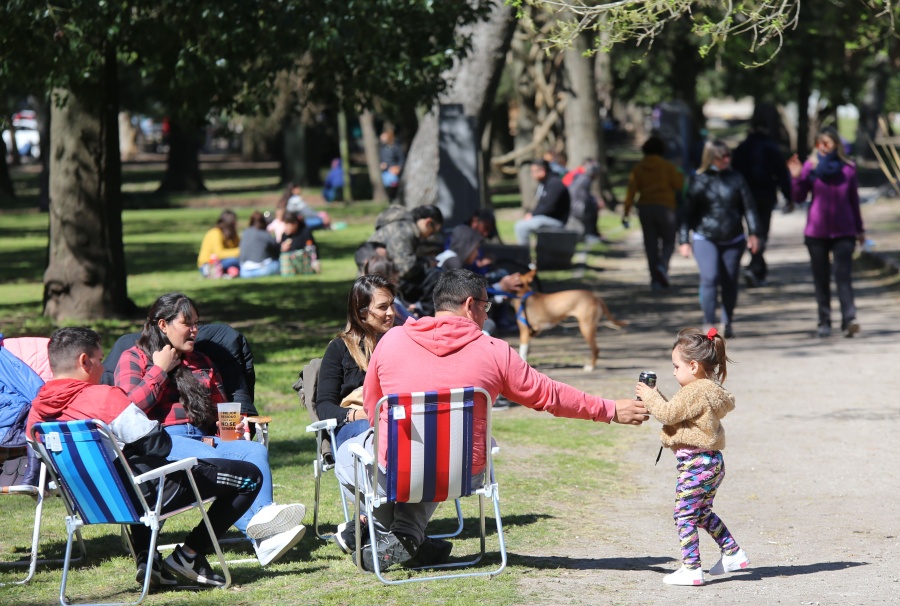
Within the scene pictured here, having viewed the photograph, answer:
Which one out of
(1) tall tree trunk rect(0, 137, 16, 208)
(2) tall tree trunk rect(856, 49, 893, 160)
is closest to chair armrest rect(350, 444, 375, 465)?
(1) tall tree trunk rect(0, 137, 16, 208)

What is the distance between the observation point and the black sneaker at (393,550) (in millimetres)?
6102

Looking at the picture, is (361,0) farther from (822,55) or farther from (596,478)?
(822,55)

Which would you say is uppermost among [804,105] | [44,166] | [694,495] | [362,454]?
[804,105]

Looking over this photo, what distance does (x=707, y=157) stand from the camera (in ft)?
44.4

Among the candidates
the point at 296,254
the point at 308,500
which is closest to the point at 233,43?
the point at 308,500

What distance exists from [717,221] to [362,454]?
316 inches

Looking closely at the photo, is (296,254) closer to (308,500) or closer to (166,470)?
(308,500)

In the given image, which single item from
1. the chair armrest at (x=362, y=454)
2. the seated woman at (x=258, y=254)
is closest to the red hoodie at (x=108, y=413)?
the chair armrest at (x=362, y=454)

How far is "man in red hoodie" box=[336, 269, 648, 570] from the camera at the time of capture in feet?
19.2

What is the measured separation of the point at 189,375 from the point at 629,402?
2.17 meters

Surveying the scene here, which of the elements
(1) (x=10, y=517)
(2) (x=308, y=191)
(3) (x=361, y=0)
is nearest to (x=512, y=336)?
(3) (x=361, y=0)

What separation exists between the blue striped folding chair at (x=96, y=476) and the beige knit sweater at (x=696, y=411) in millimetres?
2070

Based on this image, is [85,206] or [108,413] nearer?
[108,413]

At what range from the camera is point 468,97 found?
18.4m
